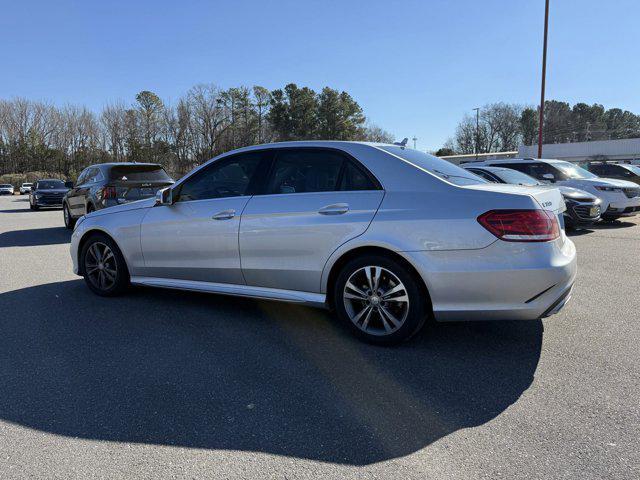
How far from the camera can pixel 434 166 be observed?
13.3ft

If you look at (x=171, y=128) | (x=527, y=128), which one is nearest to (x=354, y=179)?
(x=171, y=128)

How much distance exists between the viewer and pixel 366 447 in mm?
2496

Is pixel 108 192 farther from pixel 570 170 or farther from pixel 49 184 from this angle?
pixel 49 184

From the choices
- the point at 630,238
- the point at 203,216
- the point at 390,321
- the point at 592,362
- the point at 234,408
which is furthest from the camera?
the point at 630,238

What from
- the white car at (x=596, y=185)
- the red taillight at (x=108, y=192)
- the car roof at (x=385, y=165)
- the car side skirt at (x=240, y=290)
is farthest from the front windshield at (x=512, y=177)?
the red taillight at (x=108, y=192)

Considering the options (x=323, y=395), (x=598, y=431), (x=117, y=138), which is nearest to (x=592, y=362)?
(x=598, y=431)

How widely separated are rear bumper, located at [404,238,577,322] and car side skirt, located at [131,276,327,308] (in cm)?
100

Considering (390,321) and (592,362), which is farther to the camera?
(390,321)

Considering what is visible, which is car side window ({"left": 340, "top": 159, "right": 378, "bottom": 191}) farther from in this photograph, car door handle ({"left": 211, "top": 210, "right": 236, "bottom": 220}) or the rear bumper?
car door handle ({"left": 211, "top": 210, "right": 236, "bottom": 220})

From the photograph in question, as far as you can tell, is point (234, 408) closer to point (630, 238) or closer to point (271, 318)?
point (271, 318)

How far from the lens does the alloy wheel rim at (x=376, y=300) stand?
3.67m

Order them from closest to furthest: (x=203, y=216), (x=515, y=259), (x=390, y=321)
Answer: (x=515, y=259), (x=390, y=321), (x=203, y=216)

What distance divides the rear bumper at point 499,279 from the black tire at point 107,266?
3444 mm

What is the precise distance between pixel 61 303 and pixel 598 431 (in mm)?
5191
